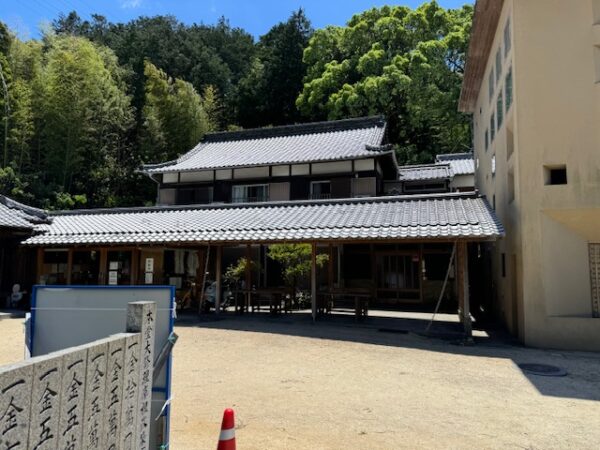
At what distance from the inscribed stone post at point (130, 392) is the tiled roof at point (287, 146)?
48.0ft

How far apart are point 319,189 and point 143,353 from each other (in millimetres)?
15218

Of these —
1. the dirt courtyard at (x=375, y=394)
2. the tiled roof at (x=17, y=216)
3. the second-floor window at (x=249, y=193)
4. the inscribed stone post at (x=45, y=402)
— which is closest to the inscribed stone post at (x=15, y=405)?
the inscribed stone post at (x=45, y=402)

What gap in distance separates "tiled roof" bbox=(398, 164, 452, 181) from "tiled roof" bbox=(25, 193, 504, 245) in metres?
8.64

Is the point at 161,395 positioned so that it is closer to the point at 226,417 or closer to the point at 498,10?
the point at 226,417

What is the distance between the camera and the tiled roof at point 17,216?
43.3 feet

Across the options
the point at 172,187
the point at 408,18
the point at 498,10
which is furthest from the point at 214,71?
the point at 498,10

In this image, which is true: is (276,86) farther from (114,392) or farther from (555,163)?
(114,392)

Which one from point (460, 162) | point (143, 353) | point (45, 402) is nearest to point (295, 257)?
point (143, 353)

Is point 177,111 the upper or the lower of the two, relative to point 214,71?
lower

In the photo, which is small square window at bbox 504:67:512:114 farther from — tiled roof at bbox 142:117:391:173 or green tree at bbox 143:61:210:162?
green tree at bbox 143:61:210:162

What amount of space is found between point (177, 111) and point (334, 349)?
21876mm

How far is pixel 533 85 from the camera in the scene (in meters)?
8.80

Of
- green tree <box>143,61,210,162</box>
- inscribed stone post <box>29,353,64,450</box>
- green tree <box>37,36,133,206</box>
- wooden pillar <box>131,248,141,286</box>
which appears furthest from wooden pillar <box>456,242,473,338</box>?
green tree <box>37,36,133,206</box>

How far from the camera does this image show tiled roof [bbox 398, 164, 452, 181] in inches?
792
